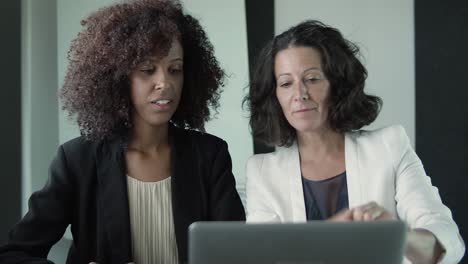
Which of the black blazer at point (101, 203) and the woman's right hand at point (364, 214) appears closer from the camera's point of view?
the woman's right hand at point (364, 214)

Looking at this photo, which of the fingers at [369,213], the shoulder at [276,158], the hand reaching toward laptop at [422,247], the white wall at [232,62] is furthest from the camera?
the white wall at [232,62]

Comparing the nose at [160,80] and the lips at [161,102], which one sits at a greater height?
the nose at [160,80]

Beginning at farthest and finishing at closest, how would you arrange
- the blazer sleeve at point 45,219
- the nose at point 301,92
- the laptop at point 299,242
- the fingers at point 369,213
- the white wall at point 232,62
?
the white wall at point 232,62, the nose at point 301,92, the blazer sleeve at point 45,219, the fingers at point 369,213, the laptop at point 299,242

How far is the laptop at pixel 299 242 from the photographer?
0.95 m

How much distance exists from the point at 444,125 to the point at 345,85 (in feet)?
2.95

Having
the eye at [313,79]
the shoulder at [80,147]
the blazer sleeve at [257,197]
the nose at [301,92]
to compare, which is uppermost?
the eye at [313,79]

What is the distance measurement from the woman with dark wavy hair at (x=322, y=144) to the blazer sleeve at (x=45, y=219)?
580mm

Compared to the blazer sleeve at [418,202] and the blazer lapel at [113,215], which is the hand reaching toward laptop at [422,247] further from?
the blazer lapel at [113,215]

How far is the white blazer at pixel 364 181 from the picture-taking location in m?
1.64

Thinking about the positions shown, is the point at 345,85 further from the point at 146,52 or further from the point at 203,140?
the point at 146,52

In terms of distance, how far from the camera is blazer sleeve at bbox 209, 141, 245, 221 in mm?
1754

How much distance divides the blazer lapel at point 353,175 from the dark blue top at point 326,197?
3 cm

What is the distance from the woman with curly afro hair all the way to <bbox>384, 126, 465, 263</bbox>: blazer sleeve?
51cm

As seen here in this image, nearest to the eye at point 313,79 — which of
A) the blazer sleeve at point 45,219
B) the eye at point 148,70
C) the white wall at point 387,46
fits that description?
the eye at point 148,70
